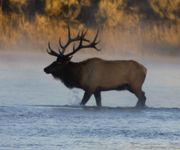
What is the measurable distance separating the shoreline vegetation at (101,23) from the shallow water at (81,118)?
25.0 ft

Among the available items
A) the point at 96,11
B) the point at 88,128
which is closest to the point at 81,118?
the point at 88,128

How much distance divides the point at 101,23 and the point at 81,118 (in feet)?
59.8

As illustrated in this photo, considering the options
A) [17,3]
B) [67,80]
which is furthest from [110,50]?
[67,80]

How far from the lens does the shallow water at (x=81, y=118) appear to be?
53.5 ft

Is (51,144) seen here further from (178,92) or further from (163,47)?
(163,47)

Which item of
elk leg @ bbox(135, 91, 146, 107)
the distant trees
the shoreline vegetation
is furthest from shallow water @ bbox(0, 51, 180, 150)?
the distant trees

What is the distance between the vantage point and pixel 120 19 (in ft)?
125

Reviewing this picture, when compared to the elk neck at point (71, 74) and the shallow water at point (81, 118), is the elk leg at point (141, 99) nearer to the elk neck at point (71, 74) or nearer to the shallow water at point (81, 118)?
the shallow water at point (81, 118)

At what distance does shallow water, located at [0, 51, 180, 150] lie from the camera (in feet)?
53.5

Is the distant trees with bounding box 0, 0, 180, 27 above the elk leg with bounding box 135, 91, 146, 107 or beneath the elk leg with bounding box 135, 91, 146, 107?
beneath

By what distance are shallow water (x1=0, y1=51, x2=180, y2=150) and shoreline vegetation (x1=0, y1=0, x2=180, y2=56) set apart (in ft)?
25.0

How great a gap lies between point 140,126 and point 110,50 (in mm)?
17981

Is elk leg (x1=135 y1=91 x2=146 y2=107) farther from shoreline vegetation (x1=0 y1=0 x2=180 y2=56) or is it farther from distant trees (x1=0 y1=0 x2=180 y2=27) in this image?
distant trees (x1=0 y1=0 x2=180 y2=27)

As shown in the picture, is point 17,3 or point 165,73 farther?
point 17,3
